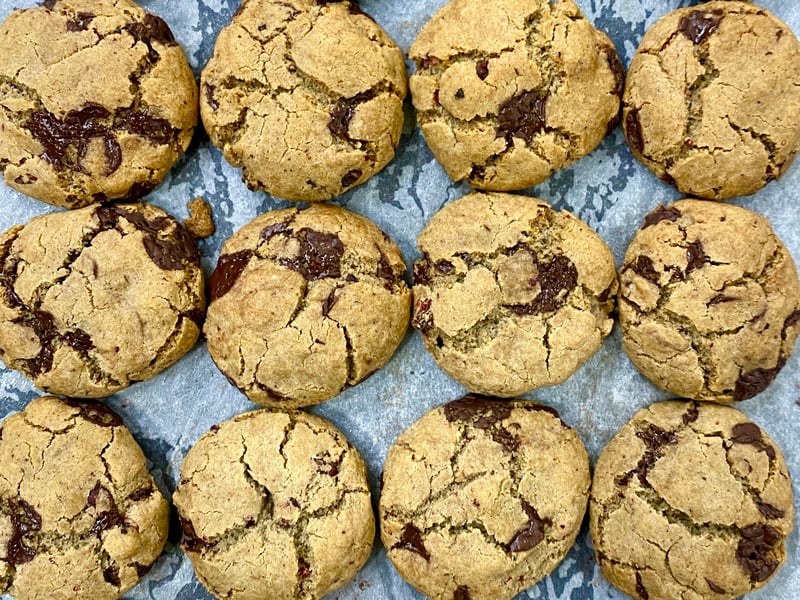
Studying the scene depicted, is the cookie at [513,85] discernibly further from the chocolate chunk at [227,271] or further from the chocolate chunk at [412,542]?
the chocolate chunk at [412,542]

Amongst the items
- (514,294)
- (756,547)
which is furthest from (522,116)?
(756,547)

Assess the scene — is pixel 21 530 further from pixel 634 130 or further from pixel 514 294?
pixel 634 130

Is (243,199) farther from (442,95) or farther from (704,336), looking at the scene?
(704,336)

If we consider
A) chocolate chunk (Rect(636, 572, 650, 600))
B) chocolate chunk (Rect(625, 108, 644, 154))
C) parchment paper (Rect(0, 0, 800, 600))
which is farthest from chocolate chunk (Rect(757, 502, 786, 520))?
chocolate chunk (Rect(625, 108, 644, 154))

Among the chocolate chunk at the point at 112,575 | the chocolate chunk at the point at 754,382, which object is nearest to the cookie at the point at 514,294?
the chocolate chunk at the point at 754,382

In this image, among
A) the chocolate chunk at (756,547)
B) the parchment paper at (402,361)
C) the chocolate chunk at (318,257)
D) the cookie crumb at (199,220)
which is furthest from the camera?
the cookie crumb at (199,220)

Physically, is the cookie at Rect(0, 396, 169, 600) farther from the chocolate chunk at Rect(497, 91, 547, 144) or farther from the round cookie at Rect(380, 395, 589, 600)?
the chocolate chunk at Rect(497, 91, 547, 144)
